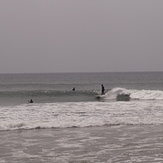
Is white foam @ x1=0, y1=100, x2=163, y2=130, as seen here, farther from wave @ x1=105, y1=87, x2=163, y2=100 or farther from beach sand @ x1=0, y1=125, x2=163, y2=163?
wave @ x1=105, y1=87, x2=163, y2=100

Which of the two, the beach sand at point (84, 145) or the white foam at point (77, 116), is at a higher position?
the white foam at point (77, 116)

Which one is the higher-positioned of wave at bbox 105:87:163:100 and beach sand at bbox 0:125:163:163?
wave at bbox 105:87:163:100

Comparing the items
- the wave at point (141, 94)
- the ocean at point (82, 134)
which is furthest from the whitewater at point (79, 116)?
the wave at point (141, 94)

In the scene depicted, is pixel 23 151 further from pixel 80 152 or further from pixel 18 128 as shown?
pixel 18 128

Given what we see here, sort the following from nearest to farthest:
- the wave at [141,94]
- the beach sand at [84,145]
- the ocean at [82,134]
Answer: the beach sand at [84,145] < the ocean at [82,134] < the wave at [141,94]

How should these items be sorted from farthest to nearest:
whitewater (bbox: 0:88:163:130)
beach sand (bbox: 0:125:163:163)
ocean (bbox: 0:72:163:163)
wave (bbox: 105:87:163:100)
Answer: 1. wave (bbox: 105:87:163:100)
2. whitewater (bbox: 0:88:163:130)
3. ocean (bbox: 0:72:163:163)
4. beach sand (bbox: 0:125:163:163)

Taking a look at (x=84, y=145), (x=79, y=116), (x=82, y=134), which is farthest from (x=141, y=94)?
(x=84, y=145)

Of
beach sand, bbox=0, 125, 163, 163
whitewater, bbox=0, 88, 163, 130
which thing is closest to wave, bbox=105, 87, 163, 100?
whitewater, bbox=0, 88, 163, 130

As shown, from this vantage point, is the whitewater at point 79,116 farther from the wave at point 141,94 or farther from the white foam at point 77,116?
the wave at point 141,94

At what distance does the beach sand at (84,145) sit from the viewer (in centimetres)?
1146

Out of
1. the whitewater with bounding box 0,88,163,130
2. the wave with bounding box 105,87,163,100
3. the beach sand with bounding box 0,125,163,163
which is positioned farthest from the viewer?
the wave with bounding box 105,87,163,100

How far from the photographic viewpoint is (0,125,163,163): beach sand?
11.5 metres

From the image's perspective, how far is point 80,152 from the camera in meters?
12.3

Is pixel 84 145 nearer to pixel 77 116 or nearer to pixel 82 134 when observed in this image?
pixel 82 134
